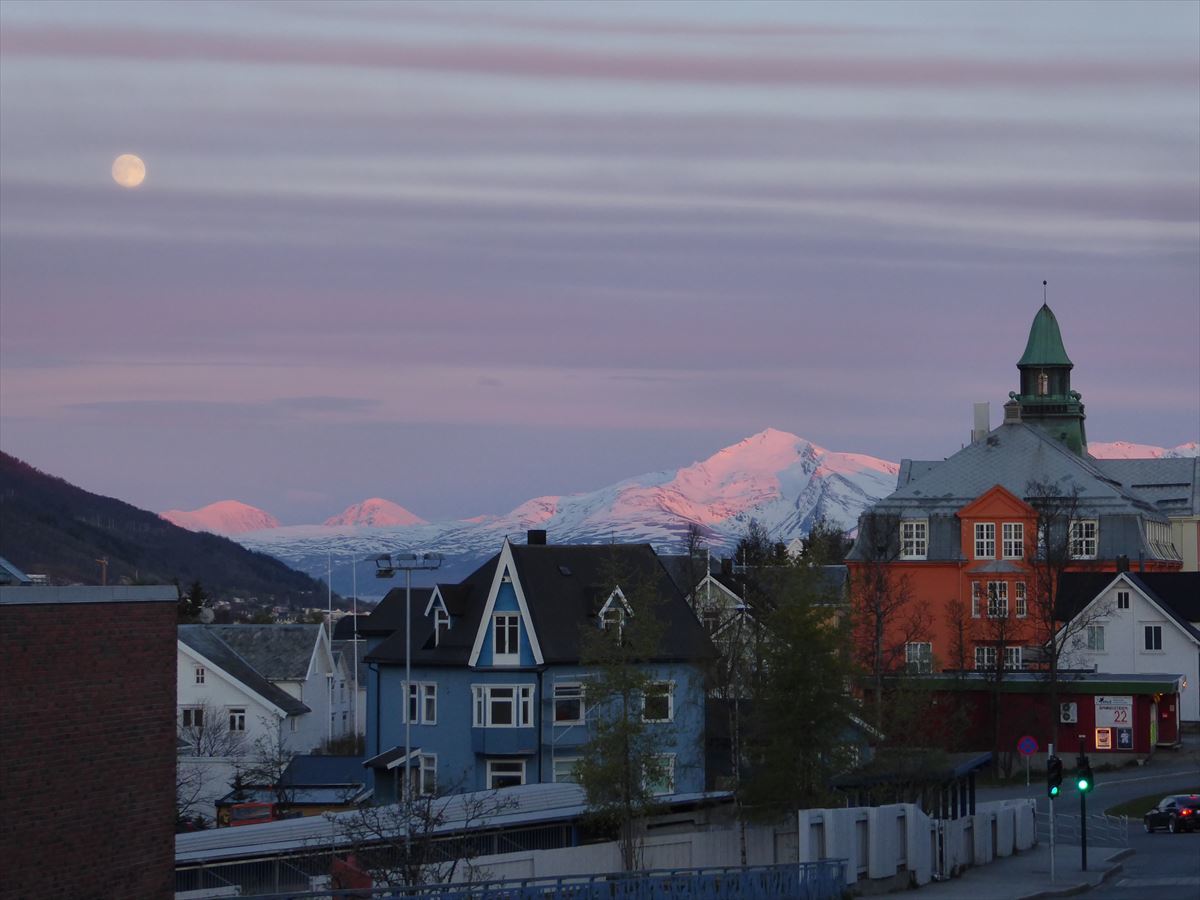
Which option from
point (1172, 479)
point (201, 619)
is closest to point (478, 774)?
point (201, 619)

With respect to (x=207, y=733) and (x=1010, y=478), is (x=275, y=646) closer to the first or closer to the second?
(x=207, y=733)

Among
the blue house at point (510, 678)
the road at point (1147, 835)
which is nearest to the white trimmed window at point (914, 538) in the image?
the road at point (1147, 835)

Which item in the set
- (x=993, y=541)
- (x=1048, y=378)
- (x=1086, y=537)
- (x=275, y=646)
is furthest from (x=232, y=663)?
(x=1048, y=378)

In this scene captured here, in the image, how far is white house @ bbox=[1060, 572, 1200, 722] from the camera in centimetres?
8812

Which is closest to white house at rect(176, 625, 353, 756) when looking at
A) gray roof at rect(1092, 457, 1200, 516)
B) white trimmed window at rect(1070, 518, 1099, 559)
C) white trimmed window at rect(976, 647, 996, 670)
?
white trimmed window at rect(976, 647, 996, 670)

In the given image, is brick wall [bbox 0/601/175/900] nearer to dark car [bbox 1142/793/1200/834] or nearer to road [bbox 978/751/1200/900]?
road [bbox 978/751/1200/900]

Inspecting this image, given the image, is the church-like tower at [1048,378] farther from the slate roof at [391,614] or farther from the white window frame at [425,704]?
the white window frame at [425,704]

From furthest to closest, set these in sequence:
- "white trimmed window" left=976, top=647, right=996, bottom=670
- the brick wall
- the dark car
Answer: "white trimmed window" left=976, top=647, right=996, bottom=670 → the dark car → the brick wall

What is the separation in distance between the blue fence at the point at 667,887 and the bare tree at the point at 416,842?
1.12m

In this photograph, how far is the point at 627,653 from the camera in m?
47.4

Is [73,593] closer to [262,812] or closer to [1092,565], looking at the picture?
[262,812]

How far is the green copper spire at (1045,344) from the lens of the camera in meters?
156

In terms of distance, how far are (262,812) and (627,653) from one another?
2093cm

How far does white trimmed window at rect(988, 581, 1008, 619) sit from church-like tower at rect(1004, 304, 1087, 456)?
5834 cm
